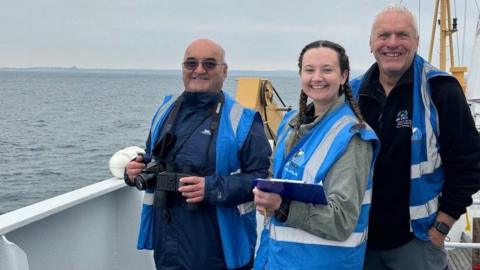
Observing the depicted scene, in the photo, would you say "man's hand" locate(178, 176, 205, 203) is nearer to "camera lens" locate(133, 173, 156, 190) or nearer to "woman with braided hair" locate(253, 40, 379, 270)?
"camera lens" locate(133, 173, 156, 190)

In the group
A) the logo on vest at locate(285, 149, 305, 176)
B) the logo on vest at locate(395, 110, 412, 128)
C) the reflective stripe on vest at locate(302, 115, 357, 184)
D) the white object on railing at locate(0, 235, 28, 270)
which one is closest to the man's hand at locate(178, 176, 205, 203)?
the logo on vest at locate(285, 149, 305, 176)

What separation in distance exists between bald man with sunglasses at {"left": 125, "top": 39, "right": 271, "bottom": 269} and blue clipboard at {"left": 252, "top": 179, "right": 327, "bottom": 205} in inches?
24.7

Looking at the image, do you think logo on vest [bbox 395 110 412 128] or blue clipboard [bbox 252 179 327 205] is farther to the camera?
logo on vest [bbox 395 110 412 128]

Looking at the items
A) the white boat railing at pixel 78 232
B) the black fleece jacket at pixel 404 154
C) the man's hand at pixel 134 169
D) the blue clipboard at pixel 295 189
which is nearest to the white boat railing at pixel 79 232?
the white boat railing at pixel 78 232

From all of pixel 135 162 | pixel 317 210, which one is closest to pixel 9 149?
pixel 135 162

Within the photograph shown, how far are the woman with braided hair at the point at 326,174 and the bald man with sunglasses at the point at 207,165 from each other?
0.47 meters

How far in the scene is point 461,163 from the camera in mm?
2299

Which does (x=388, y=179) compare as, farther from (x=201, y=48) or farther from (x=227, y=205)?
(x=201, y=48)

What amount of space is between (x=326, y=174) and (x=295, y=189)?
166mm

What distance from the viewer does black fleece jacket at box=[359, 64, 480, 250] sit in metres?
2.30

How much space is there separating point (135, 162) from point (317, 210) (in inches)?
49.2

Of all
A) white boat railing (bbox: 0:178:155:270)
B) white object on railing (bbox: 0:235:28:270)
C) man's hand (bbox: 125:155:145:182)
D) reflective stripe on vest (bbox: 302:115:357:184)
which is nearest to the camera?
reflective stripe on vest (bbox: 302:115:357:184)

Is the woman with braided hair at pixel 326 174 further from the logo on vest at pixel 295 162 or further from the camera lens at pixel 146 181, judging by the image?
the camera lens at pixel 146 181

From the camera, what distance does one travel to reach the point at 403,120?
7.79 ft
